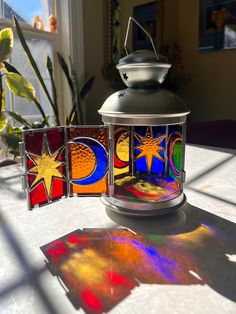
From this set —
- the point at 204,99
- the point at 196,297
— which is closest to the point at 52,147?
the point at 196,297

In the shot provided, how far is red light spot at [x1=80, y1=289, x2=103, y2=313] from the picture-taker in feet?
1.04

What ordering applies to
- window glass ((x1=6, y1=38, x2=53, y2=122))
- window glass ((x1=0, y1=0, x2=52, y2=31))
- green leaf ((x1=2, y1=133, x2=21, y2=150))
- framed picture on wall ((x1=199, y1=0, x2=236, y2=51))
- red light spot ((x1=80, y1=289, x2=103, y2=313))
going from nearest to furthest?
red light spot ((x1=80, y1=289, x2=103, y2=313))
green leaf ((x1=2, y1=133, x2=21, y2=150))
window glass ((x1=0, y1=0, x2=52, y2=31))
window glass ((x1=6, y1=38, x2=53, y2=122))
framed picture on wall ((x1=199, y1=0, x2=236, y2=51))

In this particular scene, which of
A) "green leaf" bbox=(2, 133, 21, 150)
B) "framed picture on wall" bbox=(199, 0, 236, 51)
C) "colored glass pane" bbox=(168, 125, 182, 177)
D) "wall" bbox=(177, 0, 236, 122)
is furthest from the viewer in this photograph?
"wall" bbox=(177, 0, 236, 122)

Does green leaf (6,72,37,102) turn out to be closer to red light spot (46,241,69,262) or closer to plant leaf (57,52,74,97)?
plant leaf (57,52,74,97)

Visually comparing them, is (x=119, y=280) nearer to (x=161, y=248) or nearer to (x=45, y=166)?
(x=161, y=248)

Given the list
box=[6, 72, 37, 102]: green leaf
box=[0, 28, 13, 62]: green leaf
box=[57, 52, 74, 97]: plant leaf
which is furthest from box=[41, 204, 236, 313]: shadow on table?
box=[57, 52, 74, 97]: plant leaf

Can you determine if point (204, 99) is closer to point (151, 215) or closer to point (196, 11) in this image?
point (196, 11)

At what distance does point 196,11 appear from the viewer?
10.3 feet

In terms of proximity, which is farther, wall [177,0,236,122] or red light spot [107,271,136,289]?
wall [177,0,236,122]

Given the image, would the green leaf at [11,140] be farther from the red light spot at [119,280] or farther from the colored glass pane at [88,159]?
the red light spot at [119,280]

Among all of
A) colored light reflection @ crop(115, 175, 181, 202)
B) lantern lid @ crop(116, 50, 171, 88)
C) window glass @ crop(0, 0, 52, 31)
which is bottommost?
colored light reflection @ crop(115, 175, 181, 202)

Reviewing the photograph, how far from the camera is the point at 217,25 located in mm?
3006

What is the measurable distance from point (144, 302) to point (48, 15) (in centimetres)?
242

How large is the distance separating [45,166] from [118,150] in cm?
20
